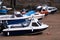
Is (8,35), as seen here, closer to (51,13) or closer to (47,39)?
(47,39)

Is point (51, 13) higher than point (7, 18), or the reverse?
point (7, 18)

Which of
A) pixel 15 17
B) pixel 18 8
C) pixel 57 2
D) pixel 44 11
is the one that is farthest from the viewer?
pixel 57 2

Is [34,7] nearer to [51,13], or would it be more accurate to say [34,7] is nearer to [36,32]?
[51,13]

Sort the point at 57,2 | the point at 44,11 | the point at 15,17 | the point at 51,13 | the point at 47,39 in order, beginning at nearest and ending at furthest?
the point at 47,39, the point at 15,17, the point at 44,11, the point at 51,13, the point at 57,2

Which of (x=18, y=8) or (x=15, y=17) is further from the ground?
(x=15, y=17)

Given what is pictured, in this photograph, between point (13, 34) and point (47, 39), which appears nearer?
point (47, 39)

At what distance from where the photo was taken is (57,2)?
43781mm

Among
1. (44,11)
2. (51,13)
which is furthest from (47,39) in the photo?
(51,13)

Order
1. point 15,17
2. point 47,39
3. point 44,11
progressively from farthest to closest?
point 44,11 → point 15,17 → point 47,39

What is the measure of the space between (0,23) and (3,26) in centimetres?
93

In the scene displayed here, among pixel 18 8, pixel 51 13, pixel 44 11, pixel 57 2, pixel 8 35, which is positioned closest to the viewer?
pixel 8 35

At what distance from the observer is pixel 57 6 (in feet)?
138

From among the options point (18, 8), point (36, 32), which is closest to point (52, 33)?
point (36, 32)

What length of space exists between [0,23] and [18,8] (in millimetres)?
20510
